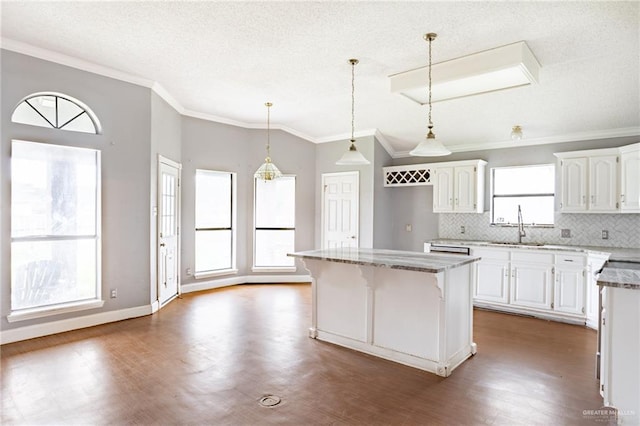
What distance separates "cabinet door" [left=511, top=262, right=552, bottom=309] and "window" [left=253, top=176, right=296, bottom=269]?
369 centimetres

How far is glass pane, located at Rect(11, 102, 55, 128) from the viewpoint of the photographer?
3.90 metres

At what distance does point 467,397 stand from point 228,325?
2.73 meters

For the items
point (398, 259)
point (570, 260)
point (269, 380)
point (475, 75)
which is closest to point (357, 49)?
point (475, 75)

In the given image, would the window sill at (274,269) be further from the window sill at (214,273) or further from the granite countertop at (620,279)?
the granite countertop at (620,279)

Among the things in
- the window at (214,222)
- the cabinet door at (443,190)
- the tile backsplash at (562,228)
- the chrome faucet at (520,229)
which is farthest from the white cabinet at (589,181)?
the window at (214,222)

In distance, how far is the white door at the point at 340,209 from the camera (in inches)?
263

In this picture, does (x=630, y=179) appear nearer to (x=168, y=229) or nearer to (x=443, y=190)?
(x=443, y=190)

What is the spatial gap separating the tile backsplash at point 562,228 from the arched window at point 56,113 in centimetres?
532

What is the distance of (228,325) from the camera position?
4.49 metres

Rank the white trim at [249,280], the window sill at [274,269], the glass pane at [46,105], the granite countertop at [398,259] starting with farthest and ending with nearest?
the window sill at [274,269] → the white trim at [249,280] → the glass pane at [46,105] → the granite countertop at [398,259]

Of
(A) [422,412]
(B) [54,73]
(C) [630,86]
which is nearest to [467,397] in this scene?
(A) [422,412]

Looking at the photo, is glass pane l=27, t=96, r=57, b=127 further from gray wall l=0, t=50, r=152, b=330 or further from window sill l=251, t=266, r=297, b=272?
window sill l=251, t=266, r=297, b=272

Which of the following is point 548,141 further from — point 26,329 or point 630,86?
point 26,329

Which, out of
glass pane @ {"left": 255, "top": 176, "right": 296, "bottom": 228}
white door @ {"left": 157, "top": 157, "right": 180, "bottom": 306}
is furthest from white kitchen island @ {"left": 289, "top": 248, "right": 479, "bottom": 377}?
glass pane @ {"left": 255, "top": 176, "right": 296, "bottom": 228}
